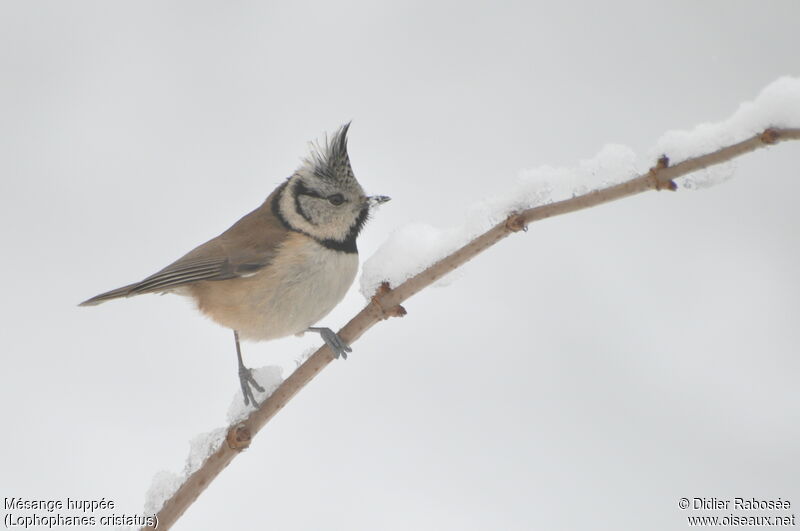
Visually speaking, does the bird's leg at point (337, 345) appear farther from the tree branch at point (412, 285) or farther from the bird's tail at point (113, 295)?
the bird's tail at point (113, 295)

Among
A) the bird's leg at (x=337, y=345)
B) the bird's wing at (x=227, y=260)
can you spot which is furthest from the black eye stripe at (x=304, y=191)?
the bird's leg at (x=337, y=345)

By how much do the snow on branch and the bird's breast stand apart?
0.46m

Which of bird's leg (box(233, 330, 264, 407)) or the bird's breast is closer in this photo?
bird's leg (box(233, 330, 264, 407))

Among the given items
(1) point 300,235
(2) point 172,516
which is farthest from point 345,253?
(2) point 172,516

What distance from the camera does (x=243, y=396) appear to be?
2.25 metres

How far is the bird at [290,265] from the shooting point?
2.48 metres

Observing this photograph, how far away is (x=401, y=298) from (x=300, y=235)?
0.85 metres

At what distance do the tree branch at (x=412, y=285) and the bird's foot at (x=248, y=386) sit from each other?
15 centimetres

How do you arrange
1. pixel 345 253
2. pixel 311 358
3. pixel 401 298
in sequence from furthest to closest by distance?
pixel 345 253
pixel 311 358
pixel 401 298

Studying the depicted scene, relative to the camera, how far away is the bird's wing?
257 cm

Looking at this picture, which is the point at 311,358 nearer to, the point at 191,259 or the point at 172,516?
the point at 172,516

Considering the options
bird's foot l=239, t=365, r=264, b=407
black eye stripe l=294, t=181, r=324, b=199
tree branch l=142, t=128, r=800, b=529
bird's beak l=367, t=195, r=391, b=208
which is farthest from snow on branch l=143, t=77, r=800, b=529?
black eye stripe l=294, t=181, r=324, b=199

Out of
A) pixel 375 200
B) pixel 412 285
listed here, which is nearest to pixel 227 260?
pixel 375 200

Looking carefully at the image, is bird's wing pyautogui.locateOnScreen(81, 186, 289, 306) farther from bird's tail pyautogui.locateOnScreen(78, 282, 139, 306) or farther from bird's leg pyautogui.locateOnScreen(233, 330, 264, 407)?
bird's leg pyautogui.locateOnScreen(233, 330, 264, 407)
